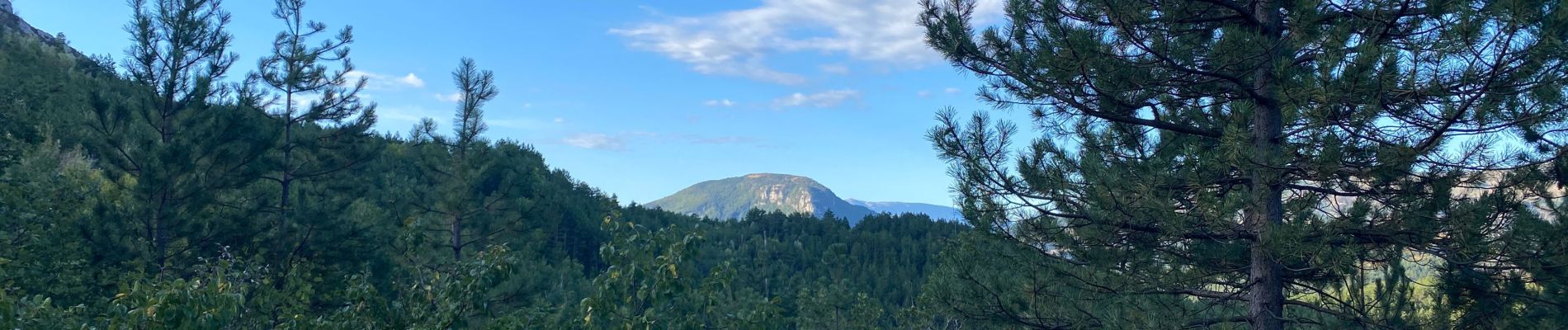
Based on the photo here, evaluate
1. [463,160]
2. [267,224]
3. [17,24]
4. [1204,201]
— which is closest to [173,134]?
[267,224]

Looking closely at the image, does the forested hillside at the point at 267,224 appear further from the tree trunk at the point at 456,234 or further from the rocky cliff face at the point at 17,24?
the rocky cliff face at the point at 17,24

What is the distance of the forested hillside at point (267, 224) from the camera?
5664 mm

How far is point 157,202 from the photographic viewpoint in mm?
13523

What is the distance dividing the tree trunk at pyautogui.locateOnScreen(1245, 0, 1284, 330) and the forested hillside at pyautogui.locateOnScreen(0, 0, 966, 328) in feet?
11.3

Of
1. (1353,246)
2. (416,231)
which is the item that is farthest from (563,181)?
(1353,246)

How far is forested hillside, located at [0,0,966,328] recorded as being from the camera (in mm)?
5664

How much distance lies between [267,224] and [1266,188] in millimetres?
16980

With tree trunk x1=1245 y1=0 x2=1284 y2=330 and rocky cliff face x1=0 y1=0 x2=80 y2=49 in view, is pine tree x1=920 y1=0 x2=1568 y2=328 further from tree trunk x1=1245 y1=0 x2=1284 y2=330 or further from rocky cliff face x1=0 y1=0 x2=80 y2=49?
rocky cliff face x1=0 y1=0 x2=80 y2=49

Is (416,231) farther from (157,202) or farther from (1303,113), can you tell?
(157,202)

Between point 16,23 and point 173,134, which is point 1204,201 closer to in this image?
point 173,134

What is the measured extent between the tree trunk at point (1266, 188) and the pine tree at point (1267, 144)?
2 centimetres

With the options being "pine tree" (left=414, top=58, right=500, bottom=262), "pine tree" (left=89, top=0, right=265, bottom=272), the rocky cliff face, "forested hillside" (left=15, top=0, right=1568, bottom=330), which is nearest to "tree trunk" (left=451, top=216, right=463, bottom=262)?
"pine tree" (left=414, top=58, right=500, bottom=262)

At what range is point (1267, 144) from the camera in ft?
19.3

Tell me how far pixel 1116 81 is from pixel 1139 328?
2013 millimetres
